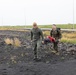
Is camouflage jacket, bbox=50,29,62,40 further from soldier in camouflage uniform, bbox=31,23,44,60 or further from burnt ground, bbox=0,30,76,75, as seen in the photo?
soldier in camouflage uniform, bbox=31,23,44,60

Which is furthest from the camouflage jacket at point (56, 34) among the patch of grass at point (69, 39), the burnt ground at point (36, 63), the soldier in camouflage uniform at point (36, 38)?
the patch of grass at point (69, 39)

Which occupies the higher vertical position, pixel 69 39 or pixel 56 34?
pixel 56 34

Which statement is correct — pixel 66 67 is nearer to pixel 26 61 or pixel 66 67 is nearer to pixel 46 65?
pixel 46 65

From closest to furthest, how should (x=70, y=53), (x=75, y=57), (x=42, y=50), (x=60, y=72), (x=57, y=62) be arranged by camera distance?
(x=60, y=72), (x=57, y=62), (x=75, y=57), (x=70, y=53), (x=42, y=50)

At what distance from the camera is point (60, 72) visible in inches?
606

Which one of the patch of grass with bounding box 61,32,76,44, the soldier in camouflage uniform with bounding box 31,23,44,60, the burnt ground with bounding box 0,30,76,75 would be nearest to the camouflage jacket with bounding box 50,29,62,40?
the burnt ground with bounding box 0,30,76,75

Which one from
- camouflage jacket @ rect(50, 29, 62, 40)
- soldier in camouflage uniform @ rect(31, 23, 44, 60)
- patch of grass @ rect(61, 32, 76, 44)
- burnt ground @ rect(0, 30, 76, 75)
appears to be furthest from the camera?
patch of grass @ rect(61, 32, 76, 44)

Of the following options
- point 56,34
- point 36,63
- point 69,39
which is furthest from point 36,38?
point 69,39

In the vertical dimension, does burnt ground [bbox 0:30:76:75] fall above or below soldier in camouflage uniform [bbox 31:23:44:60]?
below

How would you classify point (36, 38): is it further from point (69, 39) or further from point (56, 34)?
point (69, 39)

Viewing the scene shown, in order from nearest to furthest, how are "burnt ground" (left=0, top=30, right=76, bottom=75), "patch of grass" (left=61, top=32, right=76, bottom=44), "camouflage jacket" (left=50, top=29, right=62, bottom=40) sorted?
"burnt ground" (left=0, top=30, right=76, bottom=75), "camouflage jacket" (left=50, top=29, right=62, bottom=40), "patch of grass" (left=61, top=32, right=76, bottom=44)

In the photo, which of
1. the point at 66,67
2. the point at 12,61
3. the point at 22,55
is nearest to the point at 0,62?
the point at 12,61

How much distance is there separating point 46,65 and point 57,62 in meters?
1.25

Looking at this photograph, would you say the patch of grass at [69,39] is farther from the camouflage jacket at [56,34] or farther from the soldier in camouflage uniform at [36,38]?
the soldier in camouflage uniform at [36,38]
